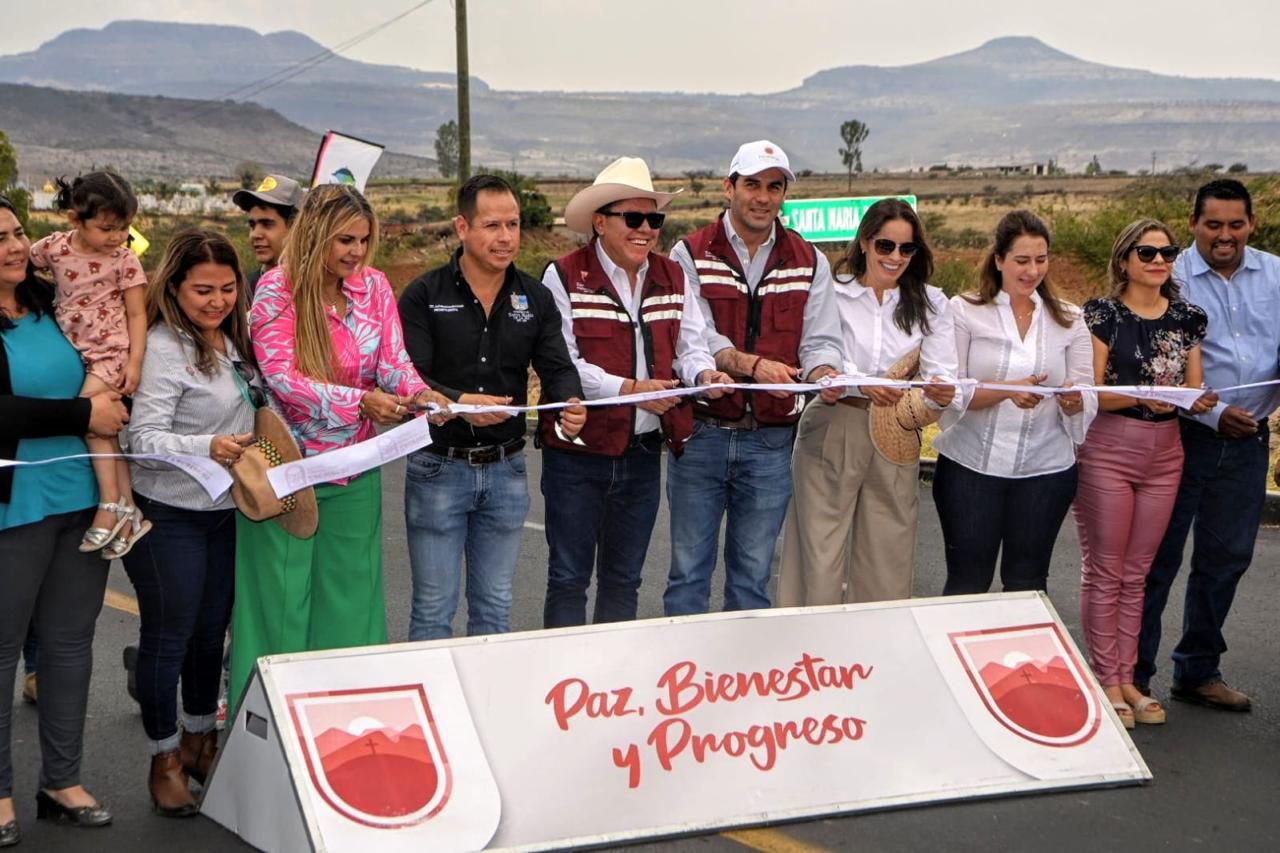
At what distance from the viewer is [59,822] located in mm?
4617

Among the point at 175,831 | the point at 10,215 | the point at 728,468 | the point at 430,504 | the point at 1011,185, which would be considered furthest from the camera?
the point at 1011,185

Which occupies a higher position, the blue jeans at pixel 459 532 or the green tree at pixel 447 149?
the blue jeans at pixel 459 532

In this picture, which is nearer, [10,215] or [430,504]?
[10,215]

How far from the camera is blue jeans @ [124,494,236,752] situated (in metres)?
4.52

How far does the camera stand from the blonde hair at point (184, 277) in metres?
4.48

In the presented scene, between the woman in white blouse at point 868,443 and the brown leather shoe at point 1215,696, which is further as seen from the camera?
the brown leather shoe at point 1215,696

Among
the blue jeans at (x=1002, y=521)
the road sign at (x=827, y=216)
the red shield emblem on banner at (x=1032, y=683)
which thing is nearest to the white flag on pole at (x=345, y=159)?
the blue jeans at (x=1002, y=521)

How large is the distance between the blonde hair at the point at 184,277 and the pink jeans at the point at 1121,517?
135 inches

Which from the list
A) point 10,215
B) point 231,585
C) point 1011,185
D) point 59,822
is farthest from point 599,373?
point 1011,185

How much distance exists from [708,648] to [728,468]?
1069 millimetres

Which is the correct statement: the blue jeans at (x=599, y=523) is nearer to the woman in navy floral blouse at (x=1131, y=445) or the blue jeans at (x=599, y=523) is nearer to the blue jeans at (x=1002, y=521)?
the blue jeans at (x=1002, y=521)

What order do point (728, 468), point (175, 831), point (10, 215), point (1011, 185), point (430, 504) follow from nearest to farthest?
point (10, 215)
point (175, 831)
point (430, 504)
point (728, 468)
point (1011, 185)

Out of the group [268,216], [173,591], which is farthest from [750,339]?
[173,591]

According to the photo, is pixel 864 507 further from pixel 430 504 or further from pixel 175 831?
pixel 175 831
